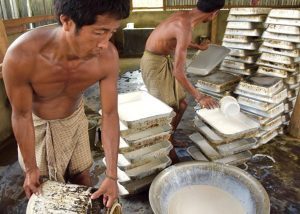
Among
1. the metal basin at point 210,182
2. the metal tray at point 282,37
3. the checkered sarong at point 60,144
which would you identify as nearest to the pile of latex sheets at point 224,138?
the metal basin at point 210,182

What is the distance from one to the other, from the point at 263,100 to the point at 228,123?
2.17 feet

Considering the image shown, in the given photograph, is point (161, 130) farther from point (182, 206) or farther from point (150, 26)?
point (150, 26)

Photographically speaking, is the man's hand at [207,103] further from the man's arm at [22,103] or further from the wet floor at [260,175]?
the man's arm at [22,103]

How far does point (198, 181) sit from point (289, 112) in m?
2.57

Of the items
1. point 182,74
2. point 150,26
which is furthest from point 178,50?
point 150,26

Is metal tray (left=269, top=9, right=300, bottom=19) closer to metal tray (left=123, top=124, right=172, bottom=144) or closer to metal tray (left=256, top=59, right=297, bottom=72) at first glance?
metal tray (left=256, top=59, right=297, bottom=72)

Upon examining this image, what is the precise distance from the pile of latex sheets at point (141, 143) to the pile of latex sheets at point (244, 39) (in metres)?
1.64

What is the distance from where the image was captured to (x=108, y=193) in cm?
172

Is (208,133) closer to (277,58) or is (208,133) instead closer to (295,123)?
(277,58)

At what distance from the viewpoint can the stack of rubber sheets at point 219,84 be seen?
3684mm

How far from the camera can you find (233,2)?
29.5 feet

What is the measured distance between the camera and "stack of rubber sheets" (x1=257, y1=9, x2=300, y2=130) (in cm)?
340

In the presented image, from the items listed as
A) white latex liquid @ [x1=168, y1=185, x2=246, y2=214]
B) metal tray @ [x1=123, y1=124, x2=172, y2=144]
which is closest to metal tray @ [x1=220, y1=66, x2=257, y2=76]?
metal tray @ [x1=123, y1=124, x2=172, y2=144]

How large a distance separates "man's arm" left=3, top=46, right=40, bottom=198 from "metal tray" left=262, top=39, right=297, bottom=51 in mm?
3136
